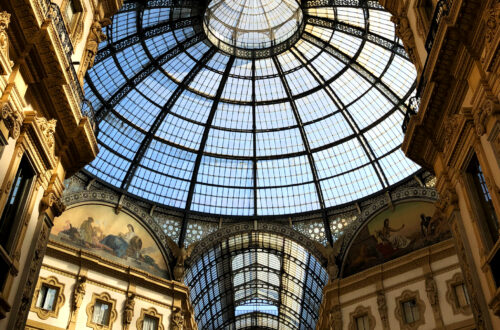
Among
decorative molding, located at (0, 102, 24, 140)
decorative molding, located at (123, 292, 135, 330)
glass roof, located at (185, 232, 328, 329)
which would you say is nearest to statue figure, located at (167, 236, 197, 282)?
glass roof, located at (185, 232, 328, 329)

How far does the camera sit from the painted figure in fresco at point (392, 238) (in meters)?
30.2

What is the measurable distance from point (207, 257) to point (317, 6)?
2027 centimetres

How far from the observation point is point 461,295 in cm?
2528

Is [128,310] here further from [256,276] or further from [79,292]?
[256,276]

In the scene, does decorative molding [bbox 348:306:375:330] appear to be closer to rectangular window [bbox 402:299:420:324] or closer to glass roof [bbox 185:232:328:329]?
rectangular window [bbox 402:299:420:324]

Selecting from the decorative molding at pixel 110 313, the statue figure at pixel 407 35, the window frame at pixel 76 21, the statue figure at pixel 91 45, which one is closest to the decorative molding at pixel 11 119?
the window frame at pixel 76 21

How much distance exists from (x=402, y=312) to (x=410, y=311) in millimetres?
456

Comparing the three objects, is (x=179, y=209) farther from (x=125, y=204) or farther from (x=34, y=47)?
(x=34, y=47)

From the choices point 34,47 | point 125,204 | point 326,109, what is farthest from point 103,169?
point 34,47

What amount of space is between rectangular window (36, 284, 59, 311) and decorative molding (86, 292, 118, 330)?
1926 millimetres

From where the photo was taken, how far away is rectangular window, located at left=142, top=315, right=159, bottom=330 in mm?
29000

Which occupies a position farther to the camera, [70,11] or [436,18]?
[70,11]

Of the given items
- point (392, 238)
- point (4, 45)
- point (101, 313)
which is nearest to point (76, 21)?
point (4, 45)

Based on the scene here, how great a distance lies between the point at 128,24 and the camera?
31250mm
